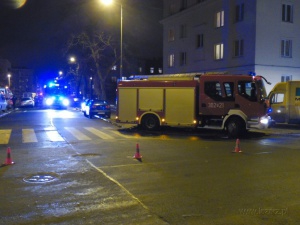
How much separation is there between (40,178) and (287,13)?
28672 mm

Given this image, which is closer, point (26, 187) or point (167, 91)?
point (26, 187)

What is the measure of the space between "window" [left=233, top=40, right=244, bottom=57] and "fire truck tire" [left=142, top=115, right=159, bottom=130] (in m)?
14.5

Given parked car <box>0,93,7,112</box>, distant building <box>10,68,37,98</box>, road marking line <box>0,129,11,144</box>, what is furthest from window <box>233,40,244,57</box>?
distant building <box>10,68,37,98</box>

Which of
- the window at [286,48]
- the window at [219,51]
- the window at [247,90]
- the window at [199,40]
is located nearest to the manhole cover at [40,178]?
the window at [247,90]

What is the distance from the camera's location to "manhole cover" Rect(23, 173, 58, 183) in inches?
353

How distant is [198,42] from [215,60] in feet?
12.4

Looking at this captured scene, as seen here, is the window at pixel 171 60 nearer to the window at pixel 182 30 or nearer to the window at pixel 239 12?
the window at pixel 182 30

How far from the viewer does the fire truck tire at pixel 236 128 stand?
61.9 ft

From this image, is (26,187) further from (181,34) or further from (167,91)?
(181,34)

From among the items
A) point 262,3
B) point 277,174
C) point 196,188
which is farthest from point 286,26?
point 196,188

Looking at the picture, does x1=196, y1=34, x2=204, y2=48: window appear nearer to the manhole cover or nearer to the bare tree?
the bare tree

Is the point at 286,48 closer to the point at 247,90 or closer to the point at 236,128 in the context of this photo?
the point at 247,90

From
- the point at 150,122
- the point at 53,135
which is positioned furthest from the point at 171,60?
the point at 53,135

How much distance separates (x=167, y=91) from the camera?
20.8m
